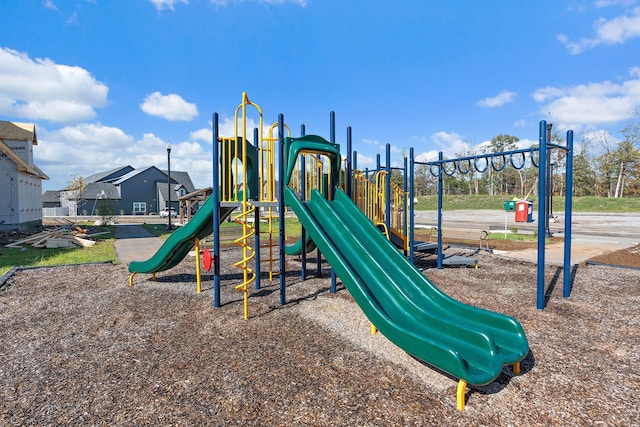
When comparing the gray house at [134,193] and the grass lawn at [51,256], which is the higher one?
the gray house at [134,193]

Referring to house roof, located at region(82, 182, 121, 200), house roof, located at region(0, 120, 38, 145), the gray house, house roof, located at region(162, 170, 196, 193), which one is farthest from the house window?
house roof, located at region(0, 120, 38, 145)

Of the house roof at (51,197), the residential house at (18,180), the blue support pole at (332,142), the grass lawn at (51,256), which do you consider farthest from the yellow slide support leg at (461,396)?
the house roof at (51,197)

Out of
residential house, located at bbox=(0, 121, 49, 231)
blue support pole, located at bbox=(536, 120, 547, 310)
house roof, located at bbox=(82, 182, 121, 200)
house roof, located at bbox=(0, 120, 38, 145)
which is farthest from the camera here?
house roof, located at bbox=(82, 182, 121, 200)

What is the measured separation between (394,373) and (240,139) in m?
4.69

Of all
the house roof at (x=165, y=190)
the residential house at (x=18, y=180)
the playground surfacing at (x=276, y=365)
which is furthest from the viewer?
the house roof at (x=165, y=190)

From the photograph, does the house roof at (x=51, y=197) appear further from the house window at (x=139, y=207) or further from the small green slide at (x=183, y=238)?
the small green slide at (x=183, y=238)

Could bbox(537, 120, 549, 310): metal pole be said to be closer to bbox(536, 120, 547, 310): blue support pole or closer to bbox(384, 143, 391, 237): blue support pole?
bbox(536, 120, 547, 310): blue support pole

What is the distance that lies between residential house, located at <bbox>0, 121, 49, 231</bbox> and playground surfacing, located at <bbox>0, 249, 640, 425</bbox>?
1618 cm

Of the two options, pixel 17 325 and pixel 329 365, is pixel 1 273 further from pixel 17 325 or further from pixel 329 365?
pixel 329 365

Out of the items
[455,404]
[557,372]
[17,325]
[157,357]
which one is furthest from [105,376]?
[557,372]

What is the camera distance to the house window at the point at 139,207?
171 ft

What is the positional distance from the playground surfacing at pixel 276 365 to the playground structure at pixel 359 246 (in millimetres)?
365

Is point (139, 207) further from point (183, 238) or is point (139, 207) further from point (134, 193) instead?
point (183, 238)

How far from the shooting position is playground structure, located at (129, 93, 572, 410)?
3.49 m
